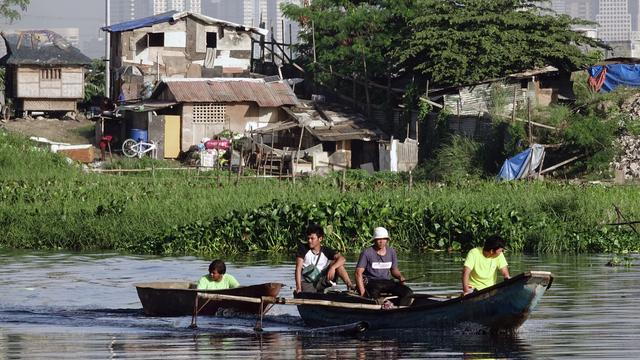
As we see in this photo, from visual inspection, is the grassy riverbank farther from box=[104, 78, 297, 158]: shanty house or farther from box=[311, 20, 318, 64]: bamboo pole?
box=[311, 20, 318, 64]: bamboo pole

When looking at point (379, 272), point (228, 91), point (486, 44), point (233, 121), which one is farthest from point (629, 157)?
point (379, 272)

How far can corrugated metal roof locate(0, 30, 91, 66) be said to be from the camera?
169 feet

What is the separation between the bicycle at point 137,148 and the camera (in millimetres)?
44375

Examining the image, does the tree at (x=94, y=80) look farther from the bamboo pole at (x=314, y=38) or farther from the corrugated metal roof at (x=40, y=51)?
the bamboo pole at (x=314, y=38)

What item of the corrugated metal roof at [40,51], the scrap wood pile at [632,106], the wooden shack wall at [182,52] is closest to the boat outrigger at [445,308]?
the scrap wood pile at [632,106]

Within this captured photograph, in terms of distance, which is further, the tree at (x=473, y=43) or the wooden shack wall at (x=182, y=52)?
the wooden shack wall at (x=182, y=52)

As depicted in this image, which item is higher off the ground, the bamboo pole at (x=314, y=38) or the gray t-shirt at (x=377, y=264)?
the bamboo pole at (x=314, y=38)

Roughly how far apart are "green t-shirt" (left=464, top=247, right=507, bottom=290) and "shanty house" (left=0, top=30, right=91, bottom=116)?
A: 38740 millimetres

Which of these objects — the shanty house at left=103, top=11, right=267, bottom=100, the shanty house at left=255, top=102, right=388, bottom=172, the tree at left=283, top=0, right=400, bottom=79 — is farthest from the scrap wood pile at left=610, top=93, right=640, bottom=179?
the shanty house at left=103, top=11, right=267, bottom=100

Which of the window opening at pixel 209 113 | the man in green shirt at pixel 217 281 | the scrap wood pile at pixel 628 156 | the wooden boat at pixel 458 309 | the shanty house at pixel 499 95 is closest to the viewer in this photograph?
the wooden boat at pixel 458 309

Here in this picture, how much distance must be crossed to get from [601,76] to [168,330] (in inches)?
1110

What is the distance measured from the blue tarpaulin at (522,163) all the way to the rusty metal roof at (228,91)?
10.7 meters

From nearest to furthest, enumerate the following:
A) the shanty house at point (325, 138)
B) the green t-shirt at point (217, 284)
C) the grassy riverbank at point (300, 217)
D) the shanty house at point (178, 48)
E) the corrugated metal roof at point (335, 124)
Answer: the green t-shirt at point (217, 284), the grassy riverbank at point (300, 217), the shanty house at point (325, 138), the corrugated metal roof at point (335, 124), the shanty house at point (178, 48)

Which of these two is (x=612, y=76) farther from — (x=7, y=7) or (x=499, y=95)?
(x=7, y=7)
